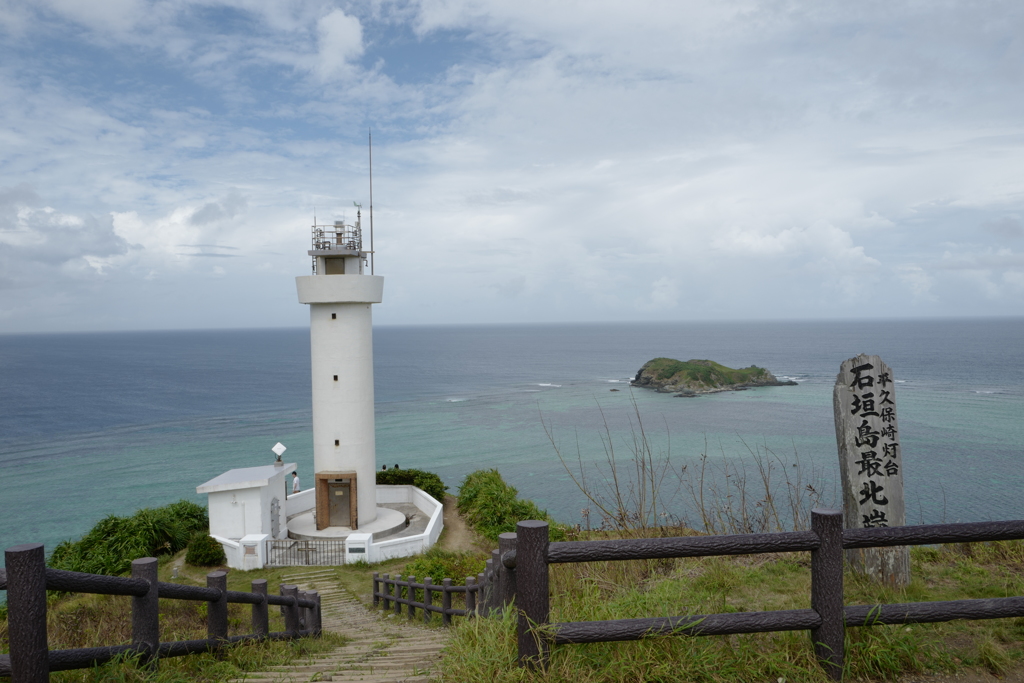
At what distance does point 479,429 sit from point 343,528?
2741cm

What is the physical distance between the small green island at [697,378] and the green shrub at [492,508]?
41281 mm

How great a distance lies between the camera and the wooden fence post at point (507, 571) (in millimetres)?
3256

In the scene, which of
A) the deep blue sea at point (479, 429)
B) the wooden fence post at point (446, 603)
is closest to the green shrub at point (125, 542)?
the wooden fence post at point (446, 603)

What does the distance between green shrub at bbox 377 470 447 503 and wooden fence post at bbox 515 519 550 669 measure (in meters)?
18.4

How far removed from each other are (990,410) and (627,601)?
5327cm

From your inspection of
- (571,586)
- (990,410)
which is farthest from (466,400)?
(571,586)

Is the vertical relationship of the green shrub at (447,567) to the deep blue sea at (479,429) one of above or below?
above

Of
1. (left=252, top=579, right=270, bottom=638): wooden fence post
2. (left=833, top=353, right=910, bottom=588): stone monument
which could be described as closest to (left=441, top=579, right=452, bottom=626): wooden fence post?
(left=252, top=579, right=270, bottom=638): wooden fence post

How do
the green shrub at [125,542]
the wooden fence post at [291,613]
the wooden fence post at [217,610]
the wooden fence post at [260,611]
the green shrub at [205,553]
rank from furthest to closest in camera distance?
the green shrub at [125,542] < the green shrub at [205,553] < the wooden fence post at [291,613] < the wooden fence post at [260,611] < the wooden fence post at [217,610]

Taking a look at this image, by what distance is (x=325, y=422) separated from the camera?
55.3 feet

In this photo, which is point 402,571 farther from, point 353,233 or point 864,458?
point 864,458

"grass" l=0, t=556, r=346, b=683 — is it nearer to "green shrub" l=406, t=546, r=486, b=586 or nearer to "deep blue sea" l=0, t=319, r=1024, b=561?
"green shrub" l=406, t=546, r=486, b=586

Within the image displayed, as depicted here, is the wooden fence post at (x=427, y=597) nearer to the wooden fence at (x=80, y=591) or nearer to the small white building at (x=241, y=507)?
the wooden fence at (x=80, y=591)

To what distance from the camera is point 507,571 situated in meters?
3.30
